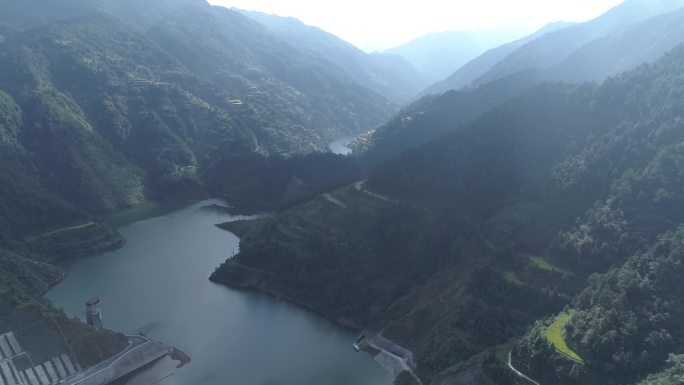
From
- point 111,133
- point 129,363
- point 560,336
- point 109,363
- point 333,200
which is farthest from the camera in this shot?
point 111,133

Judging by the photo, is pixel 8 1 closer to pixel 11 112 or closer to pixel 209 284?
pixel 11 112

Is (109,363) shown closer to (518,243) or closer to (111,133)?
(518,243)

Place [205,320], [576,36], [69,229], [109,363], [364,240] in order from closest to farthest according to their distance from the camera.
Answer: [109,363]
[205,320]
[364,240]
[69,229]
[576,36]

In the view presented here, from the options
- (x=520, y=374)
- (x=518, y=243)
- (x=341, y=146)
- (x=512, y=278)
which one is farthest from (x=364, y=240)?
(x=341, y=146)

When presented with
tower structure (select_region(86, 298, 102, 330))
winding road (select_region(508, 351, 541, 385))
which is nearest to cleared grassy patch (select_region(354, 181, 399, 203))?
winding road (select_region(508, 351, 541, 385))

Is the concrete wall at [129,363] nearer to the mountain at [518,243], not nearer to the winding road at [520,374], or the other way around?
the mountain at [518,243]

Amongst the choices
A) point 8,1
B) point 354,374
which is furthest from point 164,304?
point 8,1

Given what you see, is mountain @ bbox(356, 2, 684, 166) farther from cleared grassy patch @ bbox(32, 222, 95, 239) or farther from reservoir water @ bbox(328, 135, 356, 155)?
cleared grassy patch @ bbox(32, 222, 95, 239)
